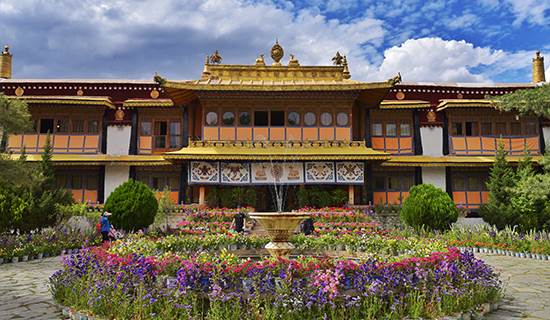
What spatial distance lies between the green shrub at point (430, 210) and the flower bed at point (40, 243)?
11109 millimetres

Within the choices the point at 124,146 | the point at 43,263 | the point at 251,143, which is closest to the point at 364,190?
the point at 251,143

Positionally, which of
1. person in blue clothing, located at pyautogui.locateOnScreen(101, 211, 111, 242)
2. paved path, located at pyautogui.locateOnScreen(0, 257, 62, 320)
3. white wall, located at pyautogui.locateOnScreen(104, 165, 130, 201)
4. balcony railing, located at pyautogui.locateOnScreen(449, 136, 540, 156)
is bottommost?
paved path, located at pyautogui.locateOnScreen(0, 257, 62, 320)

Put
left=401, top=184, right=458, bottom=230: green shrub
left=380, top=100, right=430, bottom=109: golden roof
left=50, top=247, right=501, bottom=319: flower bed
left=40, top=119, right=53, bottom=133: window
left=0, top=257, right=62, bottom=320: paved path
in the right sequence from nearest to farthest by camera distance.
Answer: left=50, top=247, right=501, bottom=319: flower bed → left=0, top=257, right=62, bottom=320: paved path → left=401, top=184, right=458, bottom=230: green shrub → left=40, top=119, right=53, bottom=133: window → left=380, top=100, right=430, bottom=109: golden roof

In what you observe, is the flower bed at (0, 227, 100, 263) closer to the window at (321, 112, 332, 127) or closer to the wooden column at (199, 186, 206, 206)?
the wooden column at (199, 186, 206, 206)

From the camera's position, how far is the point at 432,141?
81.0ft

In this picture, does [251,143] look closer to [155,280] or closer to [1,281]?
[1,281]

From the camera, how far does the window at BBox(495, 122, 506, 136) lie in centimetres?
2425

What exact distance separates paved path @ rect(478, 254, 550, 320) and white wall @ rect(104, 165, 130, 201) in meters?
18.5

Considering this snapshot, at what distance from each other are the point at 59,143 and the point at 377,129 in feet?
58.1

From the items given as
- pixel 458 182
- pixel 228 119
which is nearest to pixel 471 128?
pixel 458 182

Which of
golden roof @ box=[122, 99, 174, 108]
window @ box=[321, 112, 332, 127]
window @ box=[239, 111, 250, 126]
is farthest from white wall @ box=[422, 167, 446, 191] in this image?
golden roof @ box=[122, 99, 174, 108]

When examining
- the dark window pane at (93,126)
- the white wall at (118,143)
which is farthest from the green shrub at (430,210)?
the dark window pane at (93,126)

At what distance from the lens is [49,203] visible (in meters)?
14.7

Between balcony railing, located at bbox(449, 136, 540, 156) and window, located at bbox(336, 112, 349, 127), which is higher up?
window, located at bbox(336, 112, 349, 127)
